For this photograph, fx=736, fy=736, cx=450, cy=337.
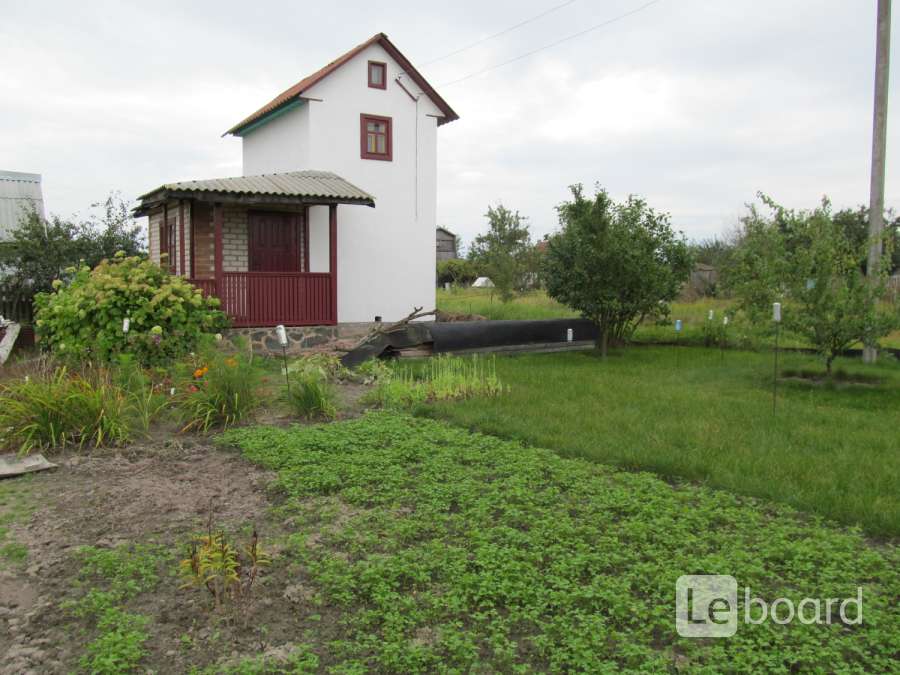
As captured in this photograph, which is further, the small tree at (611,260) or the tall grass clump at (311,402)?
the small tree at (611,260)

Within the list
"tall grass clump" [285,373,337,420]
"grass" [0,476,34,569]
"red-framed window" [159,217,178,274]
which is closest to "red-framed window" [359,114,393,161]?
"red-framed window" [159,217,178,274]

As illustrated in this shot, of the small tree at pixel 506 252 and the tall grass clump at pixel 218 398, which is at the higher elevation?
the small tree at pixel 506 252

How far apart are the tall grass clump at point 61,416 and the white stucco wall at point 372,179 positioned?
9.10m

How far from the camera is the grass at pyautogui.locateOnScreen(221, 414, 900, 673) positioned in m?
3.23

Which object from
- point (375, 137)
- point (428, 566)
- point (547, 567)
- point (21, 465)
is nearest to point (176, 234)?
point (375, 137)

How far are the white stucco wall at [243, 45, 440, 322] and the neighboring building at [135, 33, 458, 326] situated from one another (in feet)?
0.08

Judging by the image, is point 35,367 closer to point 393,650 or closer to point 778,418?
point 393,650

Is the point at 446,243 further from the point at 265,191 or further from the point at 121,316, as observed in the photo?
the point at 121,316

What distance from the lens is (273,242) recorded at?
16.0m

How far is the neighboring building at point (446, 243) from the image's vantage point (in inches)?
2168

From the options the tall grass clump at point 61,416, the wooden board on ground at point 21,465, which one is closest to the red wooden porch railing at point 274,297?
the tall grass clump at point 61,416

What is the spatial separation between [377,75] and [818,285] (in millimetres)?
11042

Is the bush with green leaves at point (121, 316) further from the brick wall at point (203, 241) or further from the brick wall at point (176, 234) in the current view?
the brick wall at point (176, 234)

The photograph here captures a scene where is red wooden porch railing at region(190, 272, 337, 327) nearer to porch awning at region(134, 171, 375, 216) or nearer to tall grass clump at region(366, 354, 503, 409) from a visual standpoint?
porch awning at region(134, 171, 375, 216)
